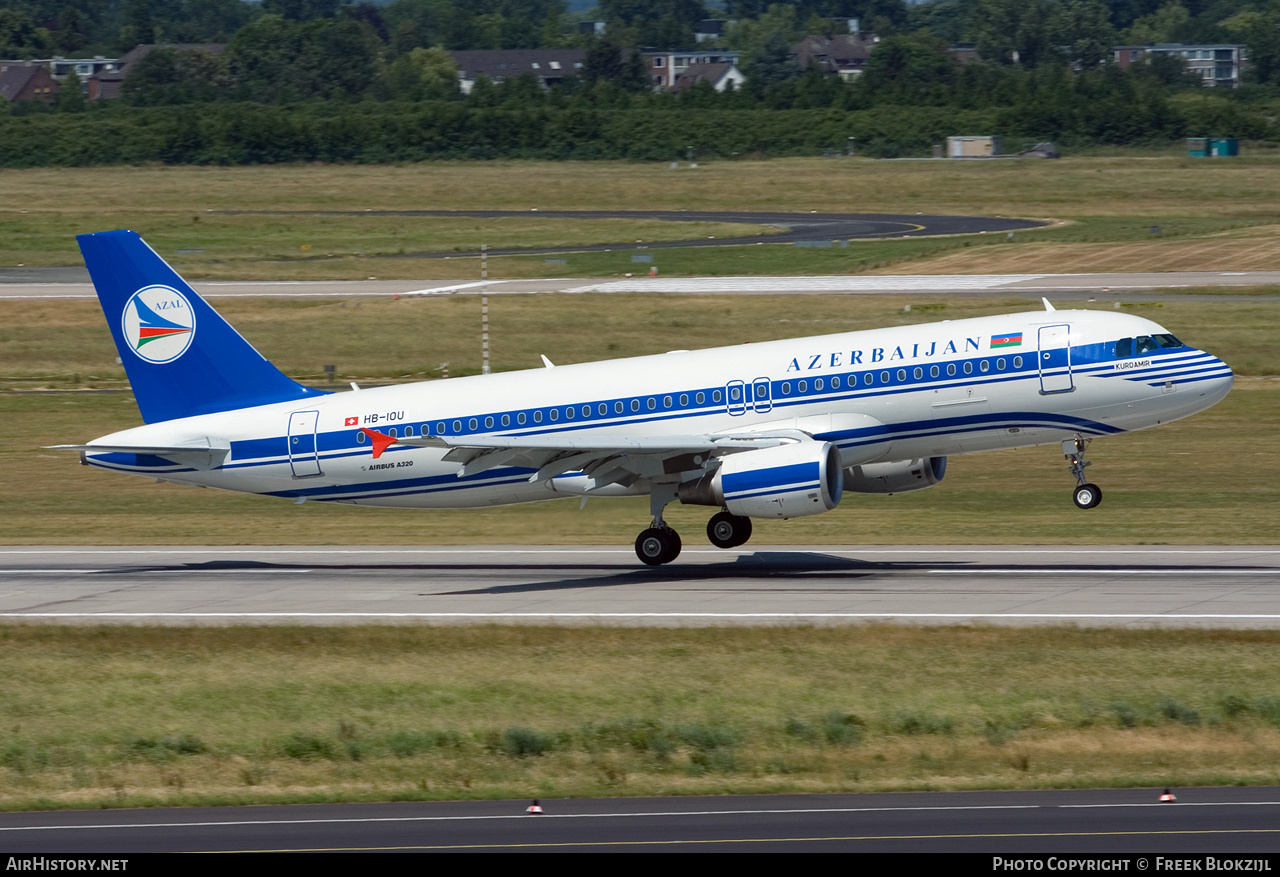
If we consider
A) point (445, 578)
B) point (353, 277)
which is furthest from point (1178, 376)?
point (353, 277)

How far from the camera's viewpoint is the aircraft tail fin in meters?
40.9

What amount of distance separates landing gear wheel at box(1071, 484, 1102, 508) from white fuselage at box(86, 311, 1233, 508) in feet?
4.07

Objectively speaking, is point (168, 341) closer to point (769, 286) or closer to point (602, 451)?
point (602, 451)

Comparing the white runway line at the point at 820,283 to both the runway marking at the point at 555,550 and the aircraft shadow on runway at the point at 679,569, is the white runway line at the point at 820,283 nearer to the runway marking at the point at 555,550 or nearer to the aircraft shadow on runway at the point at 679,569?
the runway marking at the point at 555,550

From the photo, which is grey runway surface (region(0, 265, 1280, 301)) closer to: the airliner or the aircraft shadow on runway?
the airliner

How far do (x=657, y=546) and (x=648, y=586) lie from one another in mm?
2059

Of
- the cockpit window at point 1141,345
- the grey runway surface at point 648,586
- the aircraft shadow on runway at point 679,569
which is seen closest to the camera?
the grey runway surface at point 648,586

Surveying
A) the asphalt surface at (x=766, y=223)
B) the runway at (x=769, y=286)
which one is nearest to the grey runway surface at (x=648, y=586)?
the runway at (x=769, y=286)

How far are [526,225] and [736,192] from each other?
2741 centimetres

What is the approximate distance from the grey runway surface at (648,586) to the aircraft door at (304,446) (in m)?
2.39

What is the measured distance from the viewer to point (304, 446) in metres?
40.3

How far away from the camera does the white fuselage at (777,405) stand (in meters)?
37.5

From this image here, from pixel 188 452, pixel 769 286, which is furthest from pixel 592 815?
pixel 769 286

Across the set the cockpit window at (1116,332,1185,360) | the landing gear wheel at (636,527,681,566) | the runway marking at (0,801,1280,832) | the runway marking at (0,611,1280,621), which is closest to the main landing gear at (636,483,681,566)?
the landing gear wheel at (636,527,681,566)
